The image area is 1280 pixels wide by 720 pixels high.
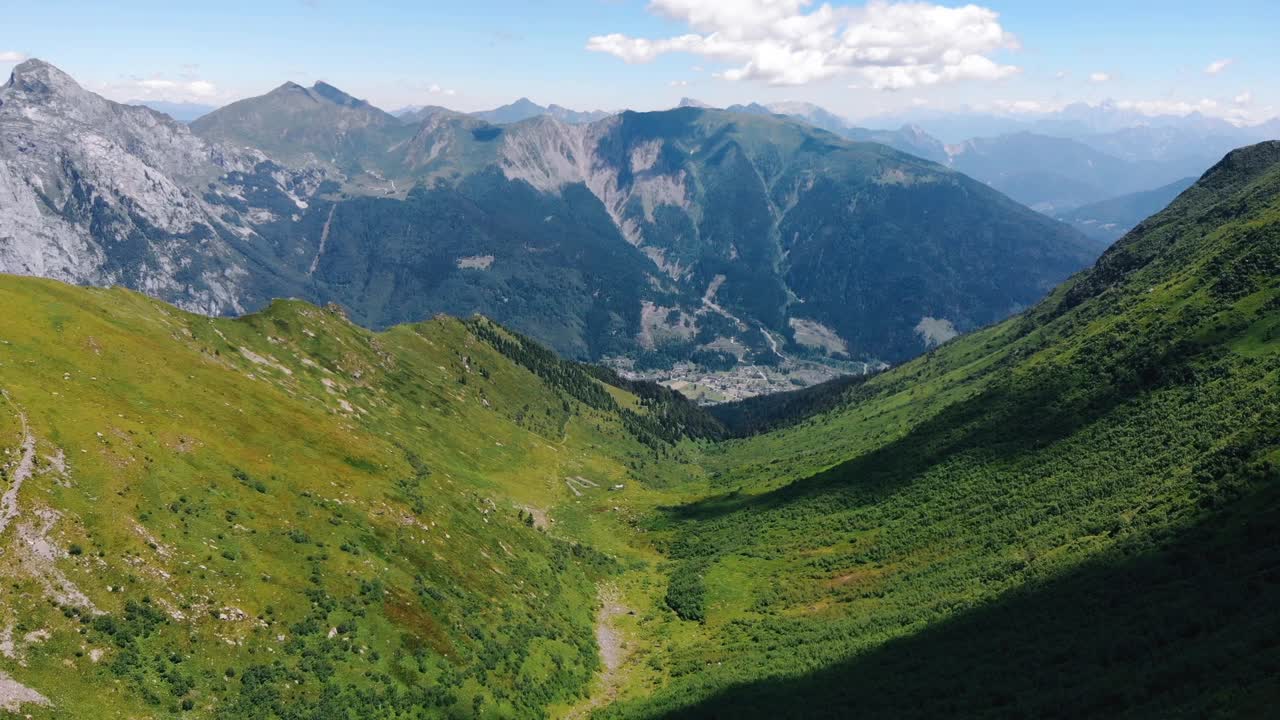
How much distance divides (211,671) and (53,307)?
7105cm

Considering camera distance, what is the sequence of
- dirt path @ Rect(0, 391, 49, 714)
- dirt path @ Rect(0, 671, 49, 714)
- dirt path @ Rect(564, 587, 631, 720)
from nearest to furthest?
1. dirt path @ Rect(0, 671, 49, 714)
2. dirt path @ Rect(0, 391, 49, 714)
3. dirt path @ Rect(564, 587, 631, 720)

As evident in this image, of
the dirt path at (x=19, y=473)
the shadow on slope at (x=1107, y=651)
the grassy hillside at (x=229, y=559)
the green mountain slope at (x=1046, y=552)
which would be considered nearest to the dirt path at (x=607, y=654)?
the grassy hillside at (x=229, y=559)

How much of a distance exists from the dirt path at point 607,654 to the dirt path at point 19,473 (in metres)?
53.0

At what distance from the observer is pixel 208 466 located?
74.3 meters

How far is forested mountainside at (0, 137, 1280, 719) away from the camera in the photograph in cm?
4984

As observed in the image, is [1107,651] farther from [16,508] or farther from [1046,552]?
[16,508]

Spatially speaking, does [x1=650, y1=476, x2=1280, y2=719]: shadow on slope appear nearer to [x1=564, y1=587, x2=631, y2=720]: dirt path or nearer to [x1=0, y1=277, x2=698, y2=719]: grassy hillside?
[x1=564, y1=587, x2=631, y2=720]: dirt path

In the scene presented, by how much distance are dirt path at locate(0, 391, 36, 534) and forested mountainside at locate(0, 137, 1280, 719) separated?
31 centimetres

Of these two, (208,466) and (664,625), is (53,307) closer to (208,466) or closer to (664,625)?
(208,466)

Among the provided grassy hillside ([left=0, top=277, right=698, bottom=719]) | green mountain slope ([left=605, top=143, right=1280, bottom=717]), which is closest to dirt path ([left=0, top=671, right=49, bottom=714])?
grassy hillside ([left=0, top=277, right=698, bottom=719])

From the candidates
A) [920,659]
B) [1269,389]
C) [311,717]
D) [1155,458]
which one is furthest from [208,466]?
[1269,389]

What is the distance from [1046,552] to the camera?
78312 millimetres

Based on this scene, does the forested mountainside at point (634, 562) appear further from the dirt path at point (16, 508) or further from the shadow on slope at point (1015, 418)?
the shadow on slope at point (1015, 418)

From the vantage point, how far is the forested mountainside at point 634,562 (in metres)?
49.8
